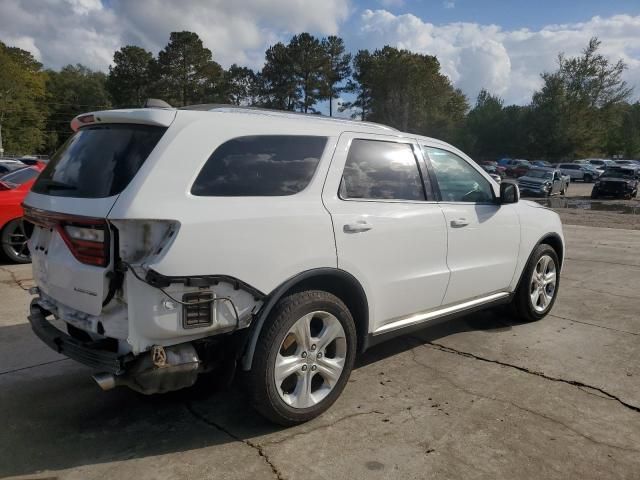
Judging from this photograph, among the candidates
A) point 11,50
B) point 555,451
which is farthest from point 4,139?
point 555,451

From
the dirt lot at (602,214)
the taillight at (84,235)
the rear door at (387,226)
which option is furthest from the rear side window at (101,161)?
the dirt lot at (602,214)

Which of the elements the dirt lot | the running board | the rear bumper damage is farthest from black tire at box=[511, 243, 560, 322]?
the dirt lot

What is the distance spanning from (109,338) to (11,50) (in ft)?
258

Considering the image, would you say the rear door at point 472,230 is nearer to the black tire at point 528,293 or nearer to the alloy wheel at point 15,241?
the black tire at point 528,293

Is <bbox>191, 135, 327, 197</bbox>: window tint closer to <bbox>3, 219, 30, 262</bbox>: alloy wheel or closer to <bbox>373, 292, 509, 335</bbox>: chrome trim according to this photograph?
<bbox>373, 292, 509, 335</bbox>: chrome trim

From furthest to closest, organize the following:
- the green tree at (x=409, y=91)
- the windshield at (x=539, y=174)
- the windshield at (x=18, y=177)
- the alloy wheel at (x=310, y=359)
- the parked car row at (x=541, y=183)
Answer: the green tree at (x=409, y=91) → the windshield at (x=539, y=174) → the parked car row at (x=541, y=183) → the windshield at (x=18, y=177) → the alloy wheel at (x=310, y=359)

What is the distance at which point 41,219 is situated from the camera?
9.82ft

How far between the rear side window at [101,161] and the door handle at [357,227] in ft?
4.02

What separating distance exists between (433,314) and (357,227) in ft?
3.82

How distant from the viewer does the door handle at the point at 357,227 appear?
3.26 metres

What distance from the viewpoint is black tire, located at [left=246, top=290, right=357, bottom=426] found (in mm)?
2846

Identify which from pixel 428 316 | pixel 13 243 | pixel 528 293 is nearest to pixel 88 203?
pixel 428 316

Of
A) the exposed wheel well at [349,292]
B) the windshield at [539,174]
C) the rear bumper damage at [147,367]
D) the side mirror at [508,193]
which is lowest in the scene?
the rear bumper damage at [147,367]

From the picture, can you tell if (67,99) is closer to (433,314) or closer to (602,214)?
(602,214)
